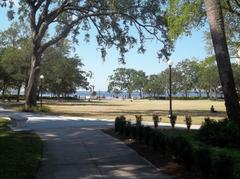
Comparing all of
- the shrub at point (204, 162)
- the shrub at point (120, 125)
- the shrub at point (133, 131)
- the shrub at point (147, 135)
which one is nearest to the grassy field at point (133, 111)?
the shrub at point (120, 125)

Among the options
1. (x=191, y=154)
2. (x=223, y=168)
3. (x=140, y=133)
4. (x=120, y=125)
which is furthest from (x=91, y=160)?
(x=120, y=125)

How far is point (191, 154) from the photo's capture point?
9.39 meters

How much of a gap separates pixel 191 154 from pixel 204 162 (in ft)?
2.99

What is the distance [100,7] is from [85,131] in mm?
20917

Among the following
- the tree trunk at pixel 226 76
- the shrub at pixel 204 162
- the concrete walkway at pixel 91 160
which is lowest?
the concrete walkway at pixel 91 160

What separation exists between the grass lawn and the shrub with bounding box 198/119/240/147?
5.15m

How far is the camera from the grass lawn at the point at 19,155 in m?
9.47

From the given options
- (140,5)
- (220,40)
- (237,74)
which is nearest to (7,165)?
(220,40)

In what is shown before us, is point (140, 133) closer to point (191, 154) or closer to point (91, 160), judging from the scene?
point (91, 160)

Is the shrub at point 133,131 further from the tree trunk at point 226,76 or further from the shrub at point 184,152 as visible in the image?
the shrub at point 184,152

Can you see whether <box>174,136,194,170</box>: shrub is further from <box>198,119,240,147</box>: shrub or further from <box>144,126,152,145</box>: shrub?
<box>198,119,240,147</box>: shrub

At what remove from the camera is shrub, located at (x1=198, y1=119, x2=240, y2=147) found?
13281 mm

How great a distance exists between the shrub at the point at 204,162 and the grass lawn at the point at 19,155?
3346 mm

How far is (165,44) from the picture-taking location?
37.6 m
